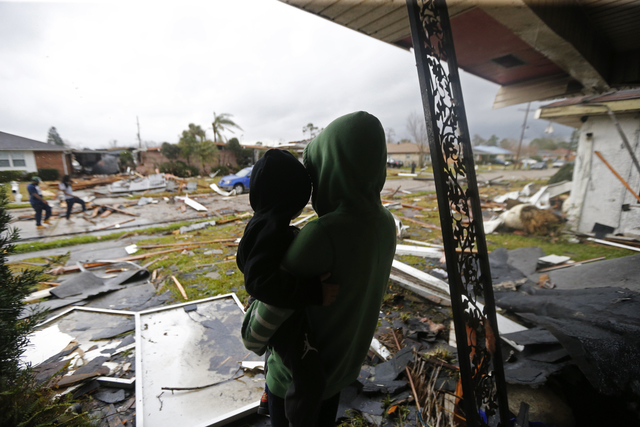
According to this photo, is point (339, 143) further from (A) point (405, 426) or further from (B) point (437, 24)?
(A) point (405, 426)

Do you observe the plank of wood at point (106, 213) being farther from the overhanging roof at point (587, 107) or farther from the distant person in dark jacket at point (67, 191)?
the overhanging roof at point (587, 107)

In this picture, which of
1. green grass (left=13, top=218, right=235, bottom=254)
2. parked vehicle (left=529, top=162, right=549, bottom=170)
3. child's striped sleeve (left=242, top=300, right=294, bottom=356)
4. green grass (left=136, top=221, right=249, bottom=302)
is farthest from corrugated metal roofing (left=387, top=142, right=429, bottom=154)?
child's striped sleeve (left=242, top=300, right=294, bottom=356)

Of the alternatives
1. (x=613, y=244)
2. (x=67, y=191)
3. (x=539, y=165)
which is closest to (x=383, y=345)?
(x=613, y=244)

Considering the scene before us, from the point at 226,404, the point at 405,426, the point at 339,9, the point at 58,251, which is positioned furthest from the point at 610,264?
the point at 58,251

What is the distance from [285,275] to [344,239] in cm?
26

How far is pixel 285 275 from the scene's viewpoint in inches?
39.6

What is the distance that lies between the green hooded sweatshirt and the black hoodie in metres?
0.05

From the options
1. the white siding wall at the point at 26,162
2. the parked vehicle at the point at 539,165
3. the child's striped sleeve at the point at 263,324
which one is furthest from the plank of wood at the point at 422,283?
the parked vehicle at the point at 539,165

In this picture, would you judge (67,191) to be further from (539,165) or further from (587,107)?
(539,165)

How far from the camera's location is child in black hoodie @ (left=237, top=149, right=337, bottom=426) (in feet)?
3.29

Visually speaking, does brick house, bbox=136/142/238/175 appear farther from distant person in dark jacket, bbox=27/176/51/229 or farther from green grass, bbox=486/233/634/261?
green grass, bbox=486/233/634/261

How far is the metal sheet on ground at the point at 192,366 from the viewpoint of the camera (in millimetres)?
2350

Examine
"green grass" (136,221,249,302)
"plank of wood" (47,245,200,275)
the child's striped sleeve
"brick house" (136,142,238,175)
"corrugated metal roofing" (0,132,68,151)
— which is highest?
"brick house" (136,142,238,175)

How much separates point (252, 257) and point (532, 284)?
5628mm
